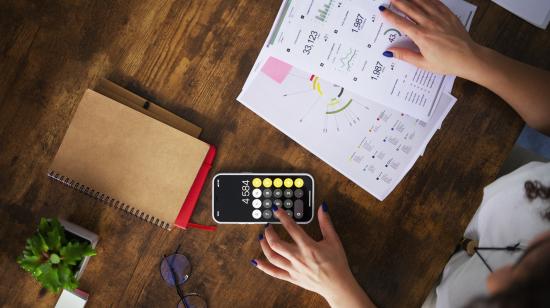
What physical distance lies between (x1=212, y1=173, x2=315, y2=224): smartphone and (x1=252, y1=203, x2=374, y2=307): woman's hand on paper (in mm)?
35

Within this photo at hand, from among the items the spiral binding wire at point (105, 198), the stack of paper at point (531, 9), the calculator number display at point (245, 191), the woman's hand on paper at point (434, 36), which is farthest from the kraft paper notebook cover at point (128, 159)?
the stack of paper at point (531, 9)

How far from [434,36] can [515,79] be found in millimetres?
195

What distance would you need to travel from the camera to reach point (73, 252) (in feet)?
2.48

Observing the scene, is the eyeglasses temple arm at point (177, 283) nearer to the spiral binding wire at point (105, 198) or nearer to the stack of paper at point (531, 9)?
the spiral binding wire at point (105, 198)

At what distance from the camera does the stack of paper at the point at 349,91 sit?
853 millimetres

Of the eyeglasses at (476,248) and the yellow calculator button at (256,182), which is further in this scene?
the yellow calculator button at (256,182)

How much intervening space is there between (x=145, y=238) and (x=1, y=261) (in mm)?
308

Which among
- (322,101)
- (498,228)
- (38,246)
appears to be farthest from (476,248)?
(38,246)

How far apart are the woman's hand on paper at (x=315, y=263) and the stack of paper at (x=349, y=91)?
150 mm

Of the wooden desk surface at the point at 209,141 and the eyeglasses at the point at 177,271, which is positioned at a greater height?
the wooden desk surface at the point at 209,141

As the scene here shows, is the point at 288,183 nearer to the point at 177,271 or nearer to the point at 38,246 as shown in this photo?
the point at 177,271

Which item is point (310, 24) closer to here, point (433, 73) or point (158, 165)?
point (433, 73)

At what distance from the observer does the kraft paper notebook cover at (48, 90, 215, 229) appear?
839mm

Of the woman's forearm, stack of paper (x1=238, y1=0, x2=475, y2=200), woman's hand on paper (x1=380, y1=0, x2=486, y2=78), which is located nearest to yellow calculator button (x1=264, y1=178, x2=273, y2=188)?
stack of paper (x1=238, y1=0, x2=475, y2=200)
